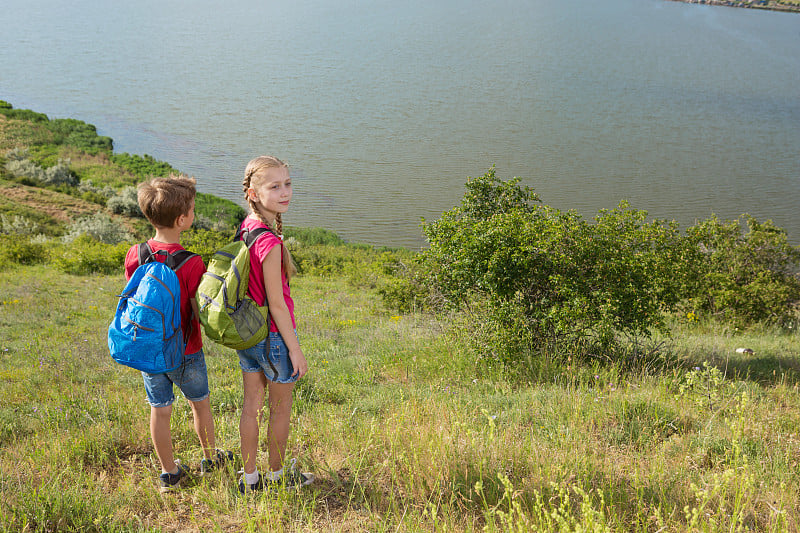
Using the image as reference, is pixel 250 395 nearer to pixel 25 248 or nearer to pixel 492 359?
pixel 492 359

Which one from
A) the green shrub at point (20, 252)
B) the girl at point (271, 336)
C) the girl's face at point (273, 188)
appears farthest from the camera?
the green shrub at point (20, 252)

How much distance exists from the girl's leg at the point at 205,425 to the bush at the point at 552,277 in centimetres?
315

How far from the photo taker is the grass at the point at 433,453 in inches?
98.6

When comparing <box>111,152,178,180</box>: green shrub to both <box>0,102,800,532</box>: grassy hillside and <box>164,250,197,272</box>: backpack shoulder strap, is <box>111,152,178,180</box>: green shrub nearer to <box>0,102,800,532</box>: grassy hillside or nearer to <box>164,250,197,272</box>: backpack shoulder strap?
<box>0,102,800,532</box>: grassy hillside

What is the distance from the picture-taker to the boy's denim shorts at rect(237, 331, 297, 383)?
2674mm

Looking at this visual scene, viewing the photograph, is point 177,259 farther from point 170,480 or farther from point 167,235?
point 170,480

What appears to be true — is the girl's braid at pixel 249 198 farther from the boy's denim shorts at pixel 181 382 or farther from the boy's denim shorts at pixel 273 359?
the boy's denim shorts at pixel 181 382

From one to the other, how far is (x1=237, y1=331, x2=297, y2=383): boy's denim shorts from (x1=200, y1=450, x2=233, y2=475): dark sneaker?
0.66 meters

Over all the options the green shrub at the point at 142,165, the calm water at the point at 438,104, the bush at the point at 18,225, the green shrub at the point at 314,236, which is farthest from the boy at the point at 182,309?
the green shrub at the point at 142,165

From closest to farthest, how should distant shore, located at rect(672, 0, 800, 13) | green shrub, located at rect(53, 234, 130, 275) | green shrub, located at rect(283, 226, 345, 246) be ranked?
green shrub, located at rect(53, 234, 130, 275), green shrub, located at rect(283, 226, 345, 246), distant shore, located at rect(672, 0, 800, 13)

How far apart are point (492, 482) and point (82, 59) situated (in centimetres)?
6863

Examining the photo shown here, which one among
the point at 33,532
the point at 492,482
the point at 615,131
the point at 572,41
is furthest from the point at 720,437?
the point at 572,41

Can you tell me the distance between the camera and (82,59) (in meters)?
57.3

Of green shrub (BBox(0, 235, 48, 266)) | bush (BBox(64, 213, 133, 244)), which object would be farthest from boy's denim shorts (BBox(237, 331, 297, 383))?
bush (BBox(64, 213, 133, 244))
